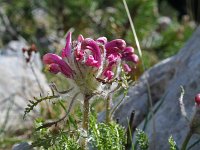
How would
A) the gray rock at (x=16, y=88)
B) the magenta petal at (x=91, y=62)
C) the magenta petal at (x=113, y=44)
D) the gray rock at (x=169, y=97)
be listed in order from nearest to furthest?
the magenta petal at (x=91, y=62), the magenta petal at (x=113, y=44), the gray rock at (x=169, y=97), the gray rock at (x=16, y=88)

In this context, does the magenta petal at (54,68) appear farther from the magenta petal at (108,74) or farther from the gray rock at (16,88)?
the gray rock at (16,88)

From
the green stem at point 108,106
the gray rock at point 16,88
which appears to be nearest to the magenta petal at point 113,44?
the green stem at point 108,106

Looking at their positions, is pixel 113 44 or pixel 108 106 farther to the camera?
pixel 108 106

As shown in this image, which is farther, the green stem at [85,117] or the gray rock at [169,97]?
the gray rock at [169,97]

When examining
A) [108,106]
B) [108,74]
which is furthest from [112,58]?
[108,106]

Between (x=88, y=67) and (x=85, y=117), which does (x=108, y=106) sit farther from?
(x=88, y=67)

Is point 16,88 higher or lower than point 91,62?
higher

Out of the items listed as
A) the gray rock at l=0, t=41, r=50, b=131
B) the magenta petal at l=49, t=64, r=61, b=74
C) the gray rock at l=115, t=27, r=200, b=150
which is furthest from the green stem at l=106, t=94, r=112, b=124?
the gray rock at l=0, t=41, r=50, b=131
